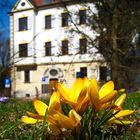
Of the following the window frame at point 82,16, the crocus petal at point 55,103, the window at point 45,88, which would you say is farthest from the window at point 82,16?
the crocus petal at point 55,103

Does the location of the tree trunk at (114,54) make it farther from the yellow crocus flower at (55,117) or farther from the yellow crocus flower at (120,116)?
the yellow crocus flower at (55,117)

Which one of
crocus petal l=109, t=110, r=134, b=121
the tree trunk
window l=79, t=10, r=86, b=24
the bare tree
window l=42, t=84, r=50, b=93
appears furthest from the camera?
window l=42, t=84, r=50, b=93

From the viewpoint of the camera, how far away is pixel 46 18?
52875 millimetres

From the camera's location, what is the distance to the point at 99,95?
1.46 meters

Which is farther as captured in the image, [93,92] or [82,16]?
[82,16]

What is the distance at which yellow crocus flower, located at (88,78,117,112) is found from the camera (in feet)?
4.58

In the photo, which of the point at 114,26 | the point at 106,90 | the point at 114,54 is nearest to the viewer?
the point at 106,90

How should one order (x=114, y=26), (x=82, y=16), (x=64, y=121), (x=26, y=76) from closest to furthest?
(x=64, y=121) → (x=114, y=26) → (x=82, y=16) → (x=26, y=76)

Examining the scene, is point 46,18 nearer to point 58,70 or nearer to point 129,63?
point 58,70

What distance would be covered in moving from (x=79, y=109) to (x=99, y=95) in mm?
86

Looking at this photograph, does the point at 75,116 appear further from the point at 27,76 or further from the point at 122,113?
the point at 27,76

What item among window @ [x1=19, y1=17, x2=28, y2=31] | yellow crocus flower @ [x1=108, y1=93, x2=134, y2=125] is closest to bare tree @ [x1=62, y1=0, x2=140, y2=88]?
yellow crocus flower @ [x1=108, y1=93, x2=134, y2=125]

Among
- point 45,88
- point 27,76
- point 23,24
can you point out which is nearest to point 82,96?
point 45,88

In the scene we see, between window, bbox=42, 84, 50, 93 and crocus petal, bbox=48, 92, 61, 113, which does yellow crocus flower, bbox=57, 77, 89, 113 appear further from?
window, bbox=42, 84, 50, 93
